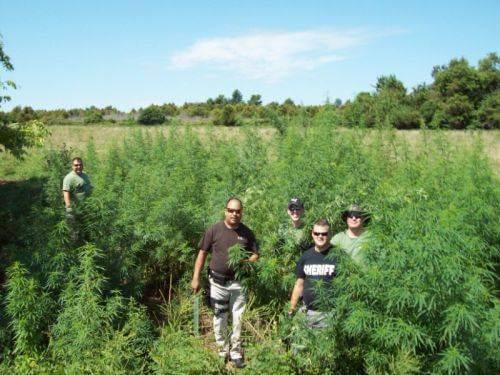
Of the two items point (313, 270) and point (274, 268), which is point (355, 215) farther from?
point (274, 268)

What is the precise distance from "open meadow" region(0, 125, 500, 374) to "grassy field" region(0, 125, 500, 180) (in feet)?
2.13

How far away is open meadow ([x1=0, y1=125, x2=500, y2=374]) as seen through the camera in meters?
3.41

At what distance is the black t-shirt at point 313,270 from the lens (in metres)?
4.02

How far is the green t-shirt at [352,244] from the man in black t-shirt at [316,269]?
0.45 feet

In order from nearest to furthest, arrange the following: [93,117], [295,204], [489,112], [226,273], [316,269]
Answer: [316,269] → [295,204] → [226,273] → [489,112] → [93,117]

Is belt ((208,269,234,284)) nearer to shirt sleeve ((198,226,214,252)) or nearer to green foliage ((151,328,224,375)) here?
shirt sleeve ((198,226,214,252))

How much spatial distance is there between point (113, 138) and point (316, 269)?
10137mm

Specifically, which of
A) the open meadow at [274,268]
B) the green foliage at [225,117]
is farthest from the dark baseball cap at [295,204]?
the green foliage at [225,117]

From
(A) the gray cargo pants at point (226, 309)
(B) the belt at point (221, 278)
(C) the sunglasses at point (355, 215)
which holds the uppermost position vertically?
(C) the sunglasses at point (355, 215)

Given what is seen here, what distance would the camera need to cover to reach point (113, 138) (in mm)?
13133

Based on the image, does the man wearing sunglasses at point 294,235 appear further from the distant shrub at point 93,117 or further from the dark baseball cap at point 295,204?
the distant shrub at point 93,117

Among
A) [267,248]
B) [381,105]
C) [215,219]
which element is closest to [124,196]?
[215,219]

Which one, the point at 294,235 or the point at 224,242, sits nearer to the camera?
the point at 224,242

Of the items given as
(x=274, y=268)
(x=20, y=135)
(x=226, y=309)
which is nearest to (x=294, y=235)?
(x=274, y=268)
